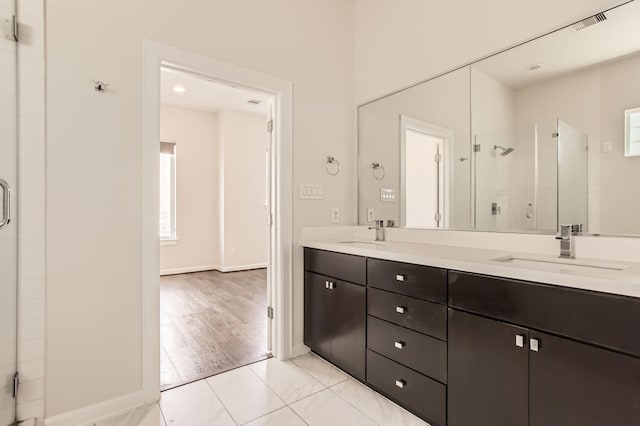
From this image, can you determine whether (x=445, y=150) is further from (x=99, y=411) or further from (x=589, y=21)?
(x=99, y=411)

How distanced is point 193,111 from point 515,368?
564 centimetres

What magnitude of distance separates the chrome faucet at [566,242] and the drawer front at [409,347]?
74 centimetres

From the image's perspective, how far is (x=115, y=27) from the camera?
170 centimetres

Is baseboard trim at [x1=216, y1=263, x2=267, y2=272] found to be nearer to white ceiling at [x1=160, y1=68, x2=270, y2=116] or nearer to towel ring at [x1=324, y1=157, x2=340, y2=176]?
white ceiling at [x1=160, y1=68, x2=270, y2=116]

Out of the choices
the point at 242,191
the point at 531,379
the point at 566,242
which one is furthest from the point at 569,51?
the point at 242,191

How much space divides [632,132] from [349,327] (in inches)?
68.2

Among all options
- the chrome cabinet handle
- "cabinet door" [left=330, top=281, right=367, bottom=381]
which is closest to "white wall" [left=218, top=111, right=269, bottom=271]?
"cabinet door" [left=330, top=281, right=367, bottom=381]

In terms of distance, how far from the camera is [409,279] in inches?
64.4

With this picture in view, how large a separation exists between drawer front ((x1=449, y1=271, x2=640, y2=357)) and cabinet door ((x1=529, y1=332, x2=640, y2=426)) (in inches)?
1.6

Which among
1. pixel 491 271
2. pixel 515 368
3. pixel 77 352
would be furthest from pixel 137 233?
pixel 515 368

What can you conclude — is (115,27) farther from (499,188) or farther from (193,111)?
(193,111)

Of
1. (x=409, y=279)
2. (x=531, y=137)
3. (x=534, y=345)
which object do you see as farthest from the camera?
(x=531, y=137)

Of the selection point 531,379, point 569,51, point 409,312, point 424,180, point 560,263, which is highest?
point 569,51

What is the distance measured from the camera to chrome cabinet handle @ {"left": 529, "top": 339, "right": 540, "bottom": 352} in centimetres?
117
